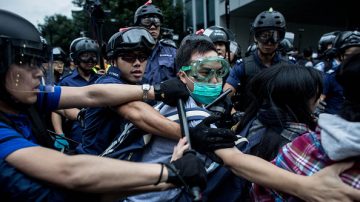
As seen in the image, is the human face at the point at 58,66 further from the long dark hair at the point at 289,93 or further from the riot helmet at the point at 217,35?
the long dark hair at the point at 289,93

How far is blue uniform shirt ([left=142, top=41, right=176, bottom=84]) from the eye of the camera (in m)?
3.80

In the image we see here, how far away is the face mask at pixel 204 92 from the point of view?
246cm

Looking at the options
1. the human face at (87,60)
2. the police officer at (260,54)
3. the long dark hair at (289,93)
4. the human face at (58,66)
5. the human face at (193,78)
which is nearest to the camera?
the long dark hair at (289,93)

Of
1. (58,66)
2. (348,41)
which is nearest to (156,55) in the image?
(348,41)

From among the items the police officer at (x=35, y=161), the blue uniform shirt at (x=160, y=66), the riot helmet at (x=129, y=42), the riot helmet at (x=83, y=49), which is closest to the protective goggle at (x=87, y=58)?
the riot helmet at (x=83, y=49)

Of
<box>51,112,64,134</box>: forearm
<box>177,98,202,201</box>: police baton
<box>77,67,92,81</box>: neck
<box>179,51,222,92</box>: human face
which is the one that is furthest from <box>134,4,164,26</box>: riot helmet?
<box>177,98,202,201</box>: police baton

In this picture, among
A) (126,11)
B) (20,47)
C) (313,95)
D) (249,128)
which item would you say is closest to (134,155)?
(249,128)

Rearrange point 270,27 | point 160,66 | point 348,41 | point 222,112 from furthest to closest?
point 348,41, point 270,27, point 160,66, point 222,112

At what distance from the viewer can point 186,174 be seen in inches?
65.3

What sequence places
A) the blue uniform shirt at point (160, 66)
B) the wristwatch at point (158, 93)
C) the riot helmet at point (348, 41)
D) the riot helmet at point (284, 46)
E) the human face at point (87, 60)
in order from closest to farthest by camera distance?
1. the wristwatch at point (158, 93)
2. the blue uniform shirt at point (160, 66)
3. the riot helmet at point (348, 41)
4. the human face at point (87, 60)
5. the riot helmet at point (284, 46)

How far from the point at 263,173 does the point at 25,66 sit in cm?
129

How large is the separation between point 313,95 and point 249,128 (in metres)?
0.45

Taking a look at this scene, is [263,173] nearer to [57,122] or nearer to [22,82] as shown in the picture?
[22,82]

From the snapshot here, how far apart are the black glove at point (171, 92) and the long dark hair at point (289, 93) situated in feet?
1.60
